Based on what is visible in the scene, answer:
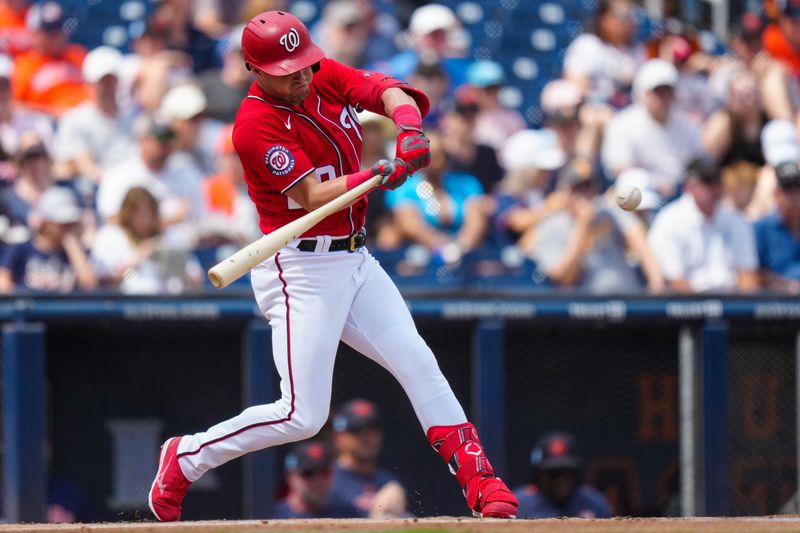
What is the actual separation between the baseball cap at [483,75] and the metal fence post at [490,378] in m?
2.30

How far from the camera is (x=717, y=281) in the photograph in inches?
296

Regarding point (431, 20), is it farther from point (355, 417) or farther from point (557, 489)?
point (557, 489)

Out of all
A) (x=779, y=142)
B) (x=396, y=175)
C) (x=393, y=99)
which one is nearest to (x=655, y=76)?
(x=779, y=142)

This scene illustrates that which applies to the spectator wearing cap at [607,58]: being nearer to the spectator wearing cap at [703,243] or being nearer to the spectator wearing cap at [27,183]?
the spectator wearing cap at [703,243]

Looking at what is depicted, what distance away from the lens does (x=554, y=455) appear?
22.3 ft

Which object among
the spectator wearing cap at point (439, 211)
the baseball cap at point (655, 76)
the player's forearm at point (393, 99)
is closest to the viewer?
the player's forearm at point (393, 99)

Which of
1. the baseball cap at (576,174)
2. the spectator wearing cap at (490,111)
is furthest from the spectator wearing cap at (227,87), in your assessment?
the baseball cap at (576,174)

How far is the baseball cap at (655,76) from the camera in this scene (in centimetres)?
854

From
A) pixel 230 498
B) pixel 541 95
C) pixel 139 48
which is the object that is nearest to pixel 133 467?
pixel 230 498

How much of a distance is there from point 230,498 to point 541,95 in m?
3.72

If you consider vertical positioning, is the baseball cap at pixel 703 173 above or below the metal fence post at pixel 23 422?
above

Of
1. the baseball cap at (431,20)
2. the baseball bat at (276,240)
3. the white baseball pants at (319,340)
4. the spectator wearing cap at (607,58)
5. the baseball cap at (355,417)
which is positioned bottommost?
the baseball cap at (355,417)

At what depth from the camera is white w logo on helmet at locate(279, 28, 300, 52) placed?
438cm

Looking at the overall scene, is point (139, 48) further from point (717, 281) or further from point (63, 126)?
point (717, 281)
